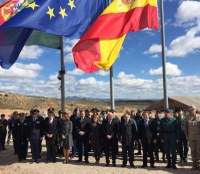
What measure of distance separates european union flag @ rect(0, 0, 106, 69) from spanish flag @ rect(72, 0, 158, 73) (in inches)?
32.0

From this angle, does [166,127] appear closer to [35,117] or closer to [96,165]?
[96,165]

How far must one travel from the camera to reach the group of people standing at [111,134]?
11.7 metres

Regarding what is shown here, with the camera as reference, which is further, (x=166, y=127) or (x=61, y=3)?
(x=61, y=3)

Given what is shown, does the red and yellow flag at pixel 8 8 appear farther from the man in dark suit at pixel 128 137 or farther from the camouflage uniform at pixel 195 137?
the camouflage uniform at pixel 195 137

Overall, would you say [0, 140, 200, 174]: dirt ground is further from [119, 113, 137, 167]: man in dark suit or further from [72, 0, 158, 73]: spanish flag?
[72, 0, 158, 73]: spanish flag

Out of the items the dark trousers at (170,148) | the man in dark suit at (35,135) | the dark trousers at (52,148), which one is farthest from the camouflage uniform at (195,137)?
the man in dark suit at (35,135)

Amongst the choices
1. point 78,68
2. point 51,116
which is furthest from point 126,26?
point 51,116

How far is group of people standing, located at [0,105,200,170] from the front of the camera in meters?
11.7

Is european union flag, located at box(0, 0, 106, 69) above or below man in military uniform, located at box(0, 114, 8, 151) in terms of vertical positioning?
above

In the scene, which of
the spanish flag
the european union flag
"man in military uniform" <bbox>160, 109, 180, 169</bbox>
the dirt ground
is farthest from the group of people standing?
the european union flag

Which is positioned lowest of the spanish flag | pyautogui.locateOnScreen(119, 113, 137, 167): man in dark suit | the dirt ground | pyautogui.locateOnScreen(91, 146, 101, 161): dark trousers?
the dirt ground

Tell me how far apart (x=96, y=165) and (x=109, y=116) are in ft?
5.81

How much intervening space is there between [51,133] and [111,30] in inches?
170

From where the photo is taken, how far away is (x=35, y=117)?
43.8 feet
